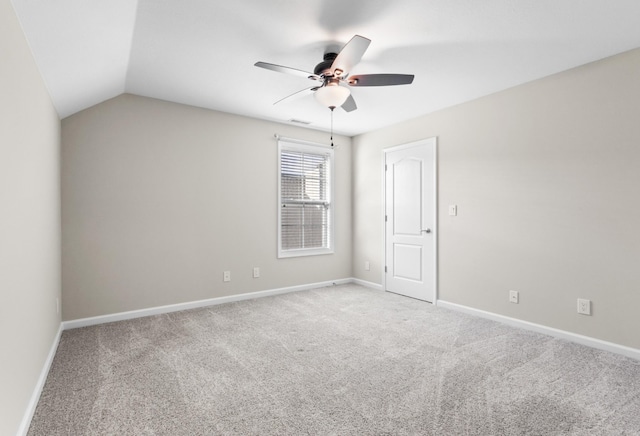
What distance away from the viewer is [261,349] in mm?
2777

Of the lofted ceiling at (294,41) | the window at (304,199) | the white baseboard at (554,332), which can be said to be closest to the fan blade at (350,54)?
the lofted ceiling at (294,41)

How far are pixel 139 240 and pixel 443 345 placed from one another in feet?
10.7

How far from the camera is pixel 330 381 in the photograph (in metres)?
2.25

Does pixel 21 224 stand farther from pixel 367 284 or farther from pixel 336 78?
pixel 367 284

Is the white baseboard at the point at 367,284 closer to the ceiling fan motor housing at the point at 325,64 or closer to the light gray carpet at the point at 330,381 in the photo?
the light gray carpet at the point at 330,381

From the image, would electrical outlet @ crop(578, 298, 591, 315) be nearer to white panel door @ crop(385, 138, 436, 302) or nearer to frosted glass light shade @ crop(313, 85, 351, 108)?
white panel door @ crop(385, 138, 436, 302)

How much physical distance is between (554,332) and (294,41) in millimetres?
3437

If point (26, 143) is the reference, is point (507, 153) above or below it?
above

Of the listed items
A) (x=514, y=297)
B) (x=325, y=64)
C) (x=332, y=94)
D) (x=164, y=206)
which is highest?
(x=325, y=64)

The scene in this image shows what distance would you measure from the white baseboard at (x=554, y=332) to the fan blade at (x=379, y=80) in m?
2.61

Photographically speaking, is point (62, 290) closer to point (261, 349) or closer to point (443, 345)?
point (261, 349)

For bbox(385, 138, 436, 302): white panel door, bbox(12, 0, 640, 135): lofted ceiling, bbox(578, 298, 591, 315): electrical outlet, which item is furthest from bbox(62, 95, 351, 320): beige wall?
bbox(578, 298, 591, 315): electrical outlet

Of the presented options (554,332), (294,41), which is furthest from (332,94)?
(554,332)

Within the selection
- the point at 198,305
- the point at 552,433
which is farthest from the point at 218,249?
the point at 552,433
